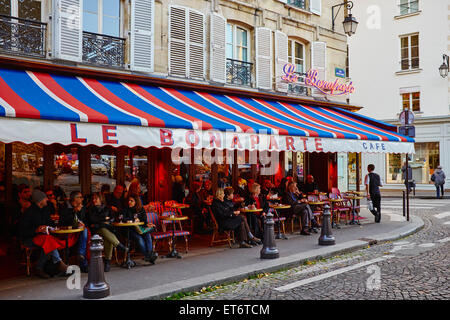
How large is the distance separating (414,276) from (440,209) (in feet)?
33.2

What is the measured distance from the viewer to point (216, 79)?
10.1 meters

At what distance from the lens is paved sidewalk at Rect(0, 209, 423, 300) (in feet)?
16.9

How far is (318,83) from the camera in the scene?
12055 mm

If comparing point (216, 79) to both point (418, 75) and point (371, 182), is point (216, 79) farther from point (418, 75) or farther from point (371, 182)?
point (418, 75)

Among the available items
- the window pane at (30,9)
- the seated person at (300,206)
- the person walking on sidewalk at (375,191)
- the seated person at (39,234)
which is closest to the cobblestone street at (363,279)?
the seated person at (300,206)

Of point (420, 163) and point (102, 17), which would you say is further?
point (420, 163)

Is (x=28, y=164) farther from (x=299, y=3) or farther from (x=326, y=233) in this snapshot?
(x=299, y=3)

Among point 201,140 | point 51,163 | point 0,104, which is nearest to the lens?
point 0,104

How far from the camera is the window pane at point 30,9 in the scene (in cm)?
762

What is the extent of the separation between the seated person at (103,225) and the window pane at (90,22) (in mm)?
3931

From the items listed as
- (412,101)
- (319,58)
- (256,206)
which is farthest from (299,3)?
(412,101)

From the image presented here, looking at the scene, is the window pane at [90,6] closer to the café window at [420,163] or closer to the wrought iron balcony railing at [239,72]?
the wrought iron balcony railing at [239,72]

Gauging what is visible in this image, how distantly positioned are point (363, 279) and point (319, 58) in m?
8.80
